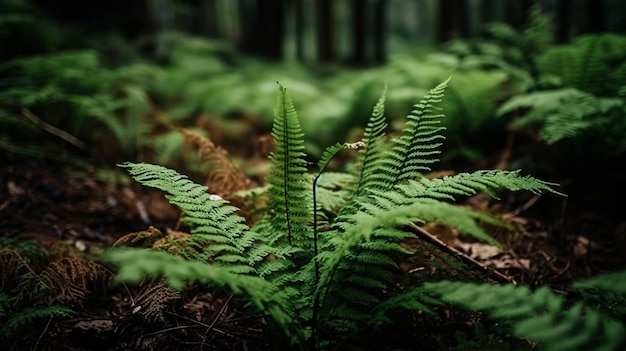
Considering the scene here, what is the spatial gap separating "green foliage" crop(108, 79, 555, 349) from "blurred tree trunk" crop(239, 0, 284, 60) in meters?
10.6

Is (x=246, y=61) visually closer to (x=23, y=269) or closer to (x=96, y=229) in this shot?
(x=96, y=229)

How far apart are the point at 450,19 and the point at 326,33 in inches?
230

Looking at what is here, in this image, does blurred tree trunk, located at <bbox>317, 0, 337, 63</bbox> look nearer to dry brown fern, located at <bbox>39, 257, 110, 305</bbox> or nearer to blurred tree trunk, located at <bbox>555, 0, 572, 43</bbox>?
blurred tree trunk, located at <bbox>555, 0, 572, 43</bbox>

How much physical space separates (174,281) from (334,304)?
2.21ft

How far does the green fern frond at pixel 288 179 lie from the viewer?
168cm

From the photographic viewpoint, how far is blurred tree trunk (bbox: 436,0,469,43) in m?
9.55

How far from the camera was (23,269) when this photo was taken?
1972mm

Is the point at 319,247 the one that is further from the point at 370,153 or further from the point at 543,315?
the point at 543,315

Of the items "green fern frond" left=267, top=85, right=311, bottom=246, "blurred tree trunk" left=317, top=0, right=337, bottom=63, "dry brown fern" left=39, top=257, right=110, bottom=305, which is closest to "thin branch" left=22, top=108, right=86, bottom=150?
"dry brown fern" left=39, top=257, right=110, bottom=305

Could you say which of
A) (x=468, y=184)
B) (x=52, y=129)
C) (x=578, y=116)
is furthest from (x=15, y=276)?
(x=578, y=116)

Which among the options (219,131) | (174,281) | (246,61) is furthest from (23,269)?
(246,61)

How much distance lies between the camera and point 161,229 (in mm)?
2602

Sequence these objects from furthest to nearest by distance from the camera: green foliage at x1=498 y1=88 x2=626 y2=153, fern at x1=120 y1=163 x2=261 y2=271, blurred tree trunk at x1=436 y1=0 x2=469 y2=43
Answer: blurred tree trunk at x1=436 y1=0 x2=469 y2=43 → green foliage at x1=498 y1=88 x2=626 y2=153 → fern at x1=120 y1=163 x2=261 y2=271

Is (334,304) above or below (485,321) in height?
above
